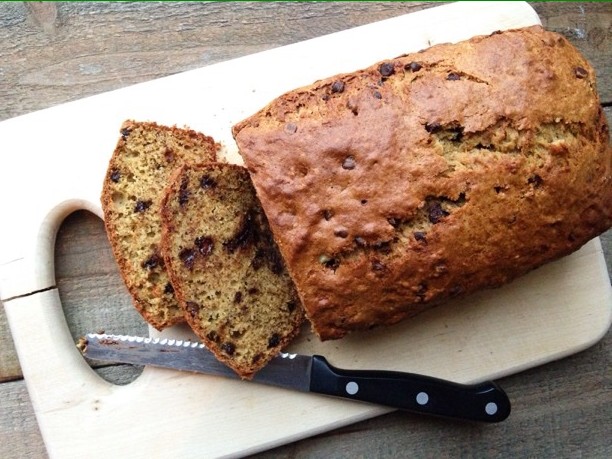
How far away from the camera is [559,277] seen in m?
2.38

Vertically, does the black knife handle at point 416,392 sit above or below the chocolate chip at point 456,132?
below

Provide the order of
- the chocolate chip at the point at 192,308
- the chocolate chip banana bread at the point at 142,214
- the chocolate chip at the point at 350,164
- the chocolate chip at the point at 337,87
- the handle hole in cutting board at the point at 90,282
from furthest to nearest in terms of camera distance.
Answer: the handle hole in cutting board at the point at 90,282 < the chocolate chip banana bread at the point at 142,214 < the chocolate chip at the point at 192,308 < the chocolate chip at the point at 337,87 < the chocolate chip at the point at 350,164

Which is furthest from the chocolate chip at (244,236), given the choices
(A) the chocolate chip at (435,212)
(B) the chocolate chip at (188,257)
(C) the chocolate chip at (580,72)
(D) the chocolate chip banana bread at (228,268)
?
(C) the chocolate chip at (580,72)

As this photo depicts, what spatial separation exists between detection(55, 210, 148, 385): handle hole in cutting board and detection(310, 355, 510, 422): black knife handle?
78 cm

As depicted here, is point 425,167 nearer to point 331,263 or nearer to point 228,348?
point 331,263

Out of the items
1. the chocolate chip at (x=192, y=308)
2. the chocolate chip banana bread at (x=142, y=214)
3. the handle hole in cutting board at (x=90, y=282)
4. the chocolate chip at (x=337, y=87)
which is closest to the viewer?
the chocolate chip at (x=337, y=87)

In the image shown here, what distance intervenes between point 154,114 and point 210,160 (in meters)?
0.30

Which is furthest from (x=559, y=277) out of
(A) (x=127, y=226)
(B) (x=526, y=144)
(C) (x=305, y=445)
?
(A) (x=127, y=226)

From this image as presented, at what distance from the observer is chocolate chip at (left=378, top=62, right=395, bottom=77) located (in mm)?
1992

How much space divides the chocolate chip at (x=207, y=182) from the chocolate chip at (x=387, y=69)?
0.69 meters

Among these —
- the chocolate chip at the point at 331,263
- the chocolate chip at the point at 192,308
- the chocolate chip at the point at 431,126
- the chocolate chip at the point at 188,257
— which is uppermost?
the chocolate chip at the point at 431,126

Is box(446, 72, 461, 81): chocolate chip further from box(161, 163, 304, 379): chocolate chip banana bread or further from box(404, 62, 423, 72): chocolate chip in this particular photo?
box(161, 163, 304, 379): chocolate chip banana bread

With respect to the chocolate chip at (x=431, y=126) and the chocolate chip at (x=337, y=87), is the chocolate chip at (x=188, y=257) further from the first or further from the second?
the chocolate chip at (x=431, y=126)

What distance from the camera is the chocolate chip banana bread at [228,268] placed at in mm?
2156
